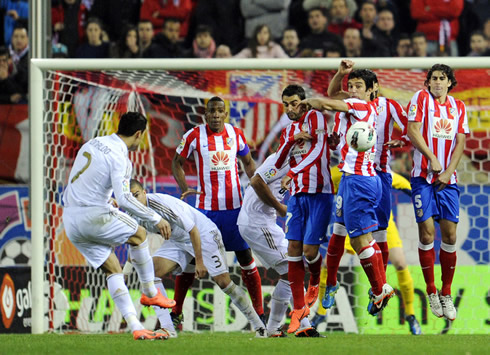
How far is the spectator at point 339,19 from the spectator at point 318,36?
0.82 ft

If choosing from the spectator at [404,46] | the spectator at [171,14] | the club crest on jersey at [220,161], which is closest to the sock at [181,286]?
the club crest on jersey at [220,161]

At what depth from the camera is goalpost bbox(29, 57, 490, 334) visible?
952cm

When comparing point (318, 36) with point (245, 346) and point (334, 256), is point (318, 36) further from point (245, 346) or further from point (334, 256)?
point (245, 346)

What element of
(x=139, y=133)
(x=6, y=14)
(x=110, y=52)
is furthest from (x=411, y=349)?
(x=6, y=14)

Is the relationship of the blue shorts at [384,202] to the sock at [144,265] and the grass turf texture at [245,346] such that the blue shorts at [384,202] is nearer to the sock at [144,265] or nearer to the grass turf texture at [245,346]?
the grass turf texture at [245,346]

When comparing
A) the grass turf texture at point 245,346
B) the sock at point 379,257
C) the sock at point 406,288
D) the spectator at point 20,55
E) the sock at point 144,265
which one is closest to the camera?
the grass turf texture at point 245,346

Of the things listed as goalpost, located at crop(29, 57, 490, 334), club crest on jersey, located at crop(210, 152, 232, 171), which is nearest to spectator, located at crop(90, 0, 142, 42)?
goalpost, located at crop(29, 57, 490, 334)

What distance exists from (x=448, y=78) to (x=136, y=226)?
2.90 meters

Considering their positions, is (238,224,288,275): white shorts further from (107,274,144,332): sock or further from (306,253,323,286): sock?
(107,274,144,332): sock

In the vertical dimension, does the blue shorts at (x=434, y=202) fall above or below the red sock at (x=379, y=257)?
above

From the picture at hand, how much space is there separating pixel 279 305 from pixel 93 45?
6652 mm

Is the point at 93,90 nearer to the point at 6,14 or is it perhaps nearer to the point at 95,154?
the point at 95,154

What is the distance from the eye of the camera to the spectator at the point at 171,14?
48.0 feet

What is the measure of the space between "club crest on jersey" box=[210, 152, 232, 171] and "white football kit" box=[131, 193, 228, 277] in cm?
51
